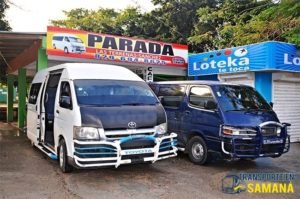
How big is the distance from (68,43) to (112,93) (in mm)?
5132

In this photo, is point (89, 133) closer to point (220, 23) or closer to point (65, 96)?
point (65, 96)

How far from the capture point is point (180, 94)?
9000 mm

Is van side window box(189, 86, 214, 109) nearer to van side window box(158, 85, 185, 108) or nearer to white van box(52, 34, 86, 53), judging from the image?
van side window box(158, 85, 185, 108)

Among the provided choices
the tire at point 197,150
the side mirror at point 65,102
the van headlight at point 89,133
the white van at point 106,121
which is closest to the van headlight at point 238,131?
the tire at point 197,150

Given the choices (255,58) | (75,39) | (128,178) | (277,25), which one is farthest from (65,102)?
(277,25)

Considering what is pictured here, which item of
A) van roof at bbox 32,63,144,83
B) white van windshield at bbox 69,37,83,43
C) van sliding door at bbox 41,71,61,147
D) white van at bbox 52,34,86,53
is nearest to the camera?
van roof at bbox 32,63,144,83

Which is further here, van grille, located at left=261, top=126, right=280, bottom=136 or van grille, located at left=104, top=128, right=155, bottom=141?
van grille, located at left=261, top=126, right=280, bottom=136

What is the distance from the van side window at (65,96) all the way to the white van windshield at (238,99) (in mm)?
3283

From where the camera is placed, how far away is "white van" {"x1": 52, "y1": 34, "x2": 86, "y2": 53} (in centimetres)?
1119

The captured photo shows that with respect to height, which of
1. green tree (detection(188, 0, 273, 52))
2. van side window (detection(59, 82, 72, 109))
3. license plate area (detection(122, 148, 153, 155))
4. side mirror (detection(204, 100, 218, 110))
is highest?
green tree (detection(188, 0, 273, 52))

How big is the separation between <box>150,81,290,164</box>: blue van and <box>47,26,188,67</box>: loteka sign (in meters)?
4.09

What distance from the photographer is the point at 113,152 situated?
6.22 metres

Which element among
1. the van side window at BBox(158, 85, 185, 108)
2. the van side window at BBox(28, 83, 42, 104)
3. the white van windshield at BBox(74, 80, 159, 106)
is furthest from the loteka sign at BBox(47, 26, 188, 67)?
the white van windshield at BBox(74, 80, 159, 106)

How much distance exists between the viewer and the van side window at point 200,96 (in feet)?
26.7
